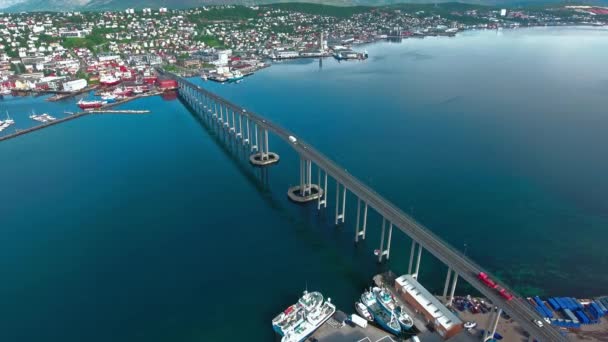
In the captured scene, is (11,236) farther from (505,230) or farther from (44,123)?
(505,230)

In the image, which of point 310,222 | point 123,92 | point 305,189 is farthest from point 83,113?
point 310,222

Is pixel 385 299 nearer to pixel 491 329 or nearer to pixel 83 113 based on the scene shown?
pixel 491 329

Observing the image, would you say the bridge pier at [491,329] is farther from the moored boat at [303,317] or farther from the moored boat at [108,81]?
the moored boat at [108,81]

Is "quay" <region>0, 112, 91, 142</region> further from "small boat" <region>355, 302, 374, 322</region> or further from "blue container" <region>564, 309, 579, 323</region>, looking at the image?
"blue container" <region>564, 309, 579, 323</region>

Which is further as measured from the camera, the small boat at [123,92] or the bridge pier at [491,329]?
the small boat at [123,92]

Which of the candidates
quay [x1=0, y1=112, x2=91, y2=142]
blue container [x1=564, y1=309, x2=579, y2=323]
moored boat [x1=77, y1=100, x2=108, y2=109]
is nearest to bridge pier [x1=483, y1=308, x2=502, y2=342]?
blue container [x1=564, y1=309, x2=579, y2=323]

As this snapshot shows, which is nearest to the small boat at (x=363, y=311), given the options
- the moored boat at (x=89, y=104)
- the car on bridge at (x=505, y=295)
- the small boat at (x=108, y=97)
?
the car on bridge at (x=505, y=295)

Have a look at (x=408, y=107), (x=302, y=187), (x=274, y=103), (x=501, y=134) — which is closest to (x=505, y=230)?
(x=302, y=187)
